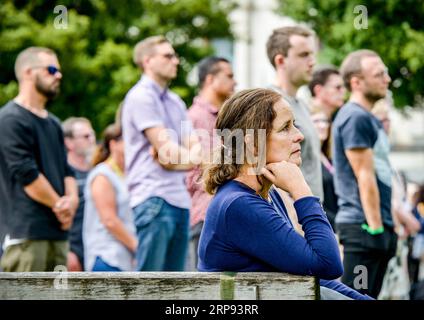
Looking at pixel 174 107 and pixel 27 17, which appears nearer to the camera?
pixel 174 107

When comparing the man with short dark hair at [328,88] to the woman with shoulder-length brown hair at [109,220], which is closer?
the woman with shoulder-length brown hair at [109,220]

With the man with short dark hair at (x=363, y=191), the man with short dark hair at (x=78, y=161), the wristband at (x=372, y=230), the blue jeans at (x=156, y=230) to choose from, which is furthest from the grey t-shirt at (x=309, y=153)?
the man with short dark hair at (x=78, y=161)

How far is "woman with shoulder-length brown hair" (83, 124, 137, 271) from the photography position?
303 inches

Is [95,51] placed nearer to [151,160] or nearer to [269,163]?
[151,160]

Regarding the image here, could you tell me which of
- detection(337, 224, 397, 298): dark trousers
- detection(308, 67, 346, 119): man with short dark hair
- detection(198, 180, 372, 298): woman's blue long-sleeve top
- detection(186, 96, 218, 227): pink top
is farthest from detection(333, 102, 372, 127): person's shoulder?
detection(198, 180, 372, 298): woman's blue long-sleeve top

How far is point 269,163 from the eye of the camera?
13.4 feet

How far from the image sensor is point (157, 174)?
22.4 feet

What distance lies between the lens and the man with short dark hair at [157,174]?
6.77m

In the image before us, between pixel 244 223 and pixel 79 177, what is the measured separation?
5.74 m

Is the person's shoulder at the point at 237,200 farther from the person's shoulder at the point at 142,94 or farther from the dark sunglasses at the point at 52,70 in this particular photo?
the dark sunglasses at the point at 52,70

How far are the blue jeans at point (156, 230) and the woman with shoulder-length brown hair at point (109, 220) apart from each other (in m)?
0.87

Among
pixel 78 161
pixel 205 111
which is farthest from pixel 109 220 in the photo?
pixel 78 161

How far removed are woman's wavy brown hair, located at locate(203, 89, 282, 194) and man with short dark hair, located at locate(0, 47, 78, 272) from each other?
2.62m
